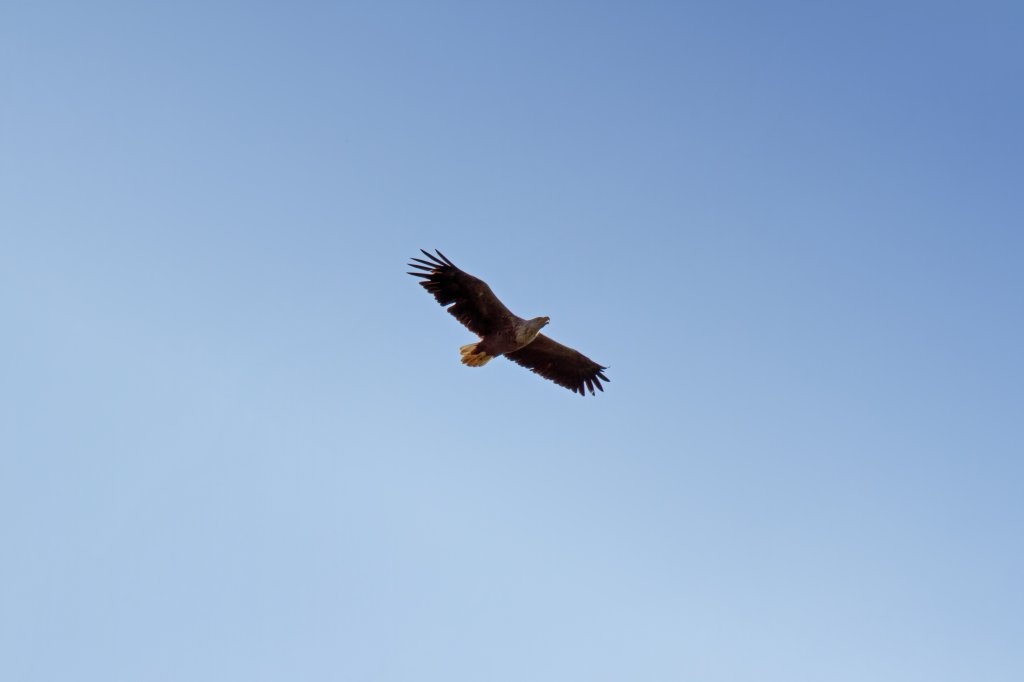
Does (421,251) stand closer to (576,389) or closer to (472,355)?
(472,355)

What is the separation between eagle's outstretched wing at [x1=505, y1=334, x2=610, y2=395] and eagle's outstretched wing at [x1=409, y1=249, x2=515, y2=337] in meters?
1.63

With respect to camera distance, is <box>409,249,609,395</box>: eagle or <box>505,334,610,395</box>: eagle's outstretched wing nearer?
<box>409,249,609,395</box>: eagle

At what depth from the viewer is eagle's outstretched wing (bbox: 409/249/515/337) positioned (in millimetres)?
15820

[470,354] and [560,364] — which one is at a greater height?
[560,364]

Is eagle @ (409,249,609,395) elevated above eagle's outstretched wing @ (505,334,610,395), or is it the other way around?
eagle's outstretched wing @ (505,334,610,395)

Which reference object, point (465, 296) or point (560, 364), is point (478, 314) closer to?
point (465, 296)

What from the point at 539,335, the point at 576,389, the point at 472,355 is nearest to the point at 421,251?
the point at 472,355

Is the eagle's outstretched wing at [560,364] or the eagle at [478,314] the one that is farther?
the eagle's outstretched wing at [560,364]

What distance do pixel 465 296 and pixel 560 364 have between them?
10.9ft

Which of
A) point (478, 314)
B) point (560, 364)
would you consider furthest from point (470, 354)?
point (560, 364)

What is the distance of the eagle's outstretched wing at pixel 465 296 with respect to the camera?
1582 centimetres

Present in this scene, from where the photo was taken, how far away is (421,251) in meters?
15.8

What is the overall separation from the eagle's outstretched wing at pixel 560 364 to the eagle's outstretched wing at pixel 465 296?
1.63 meters

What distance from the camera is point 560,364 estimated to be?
18.3 meters
